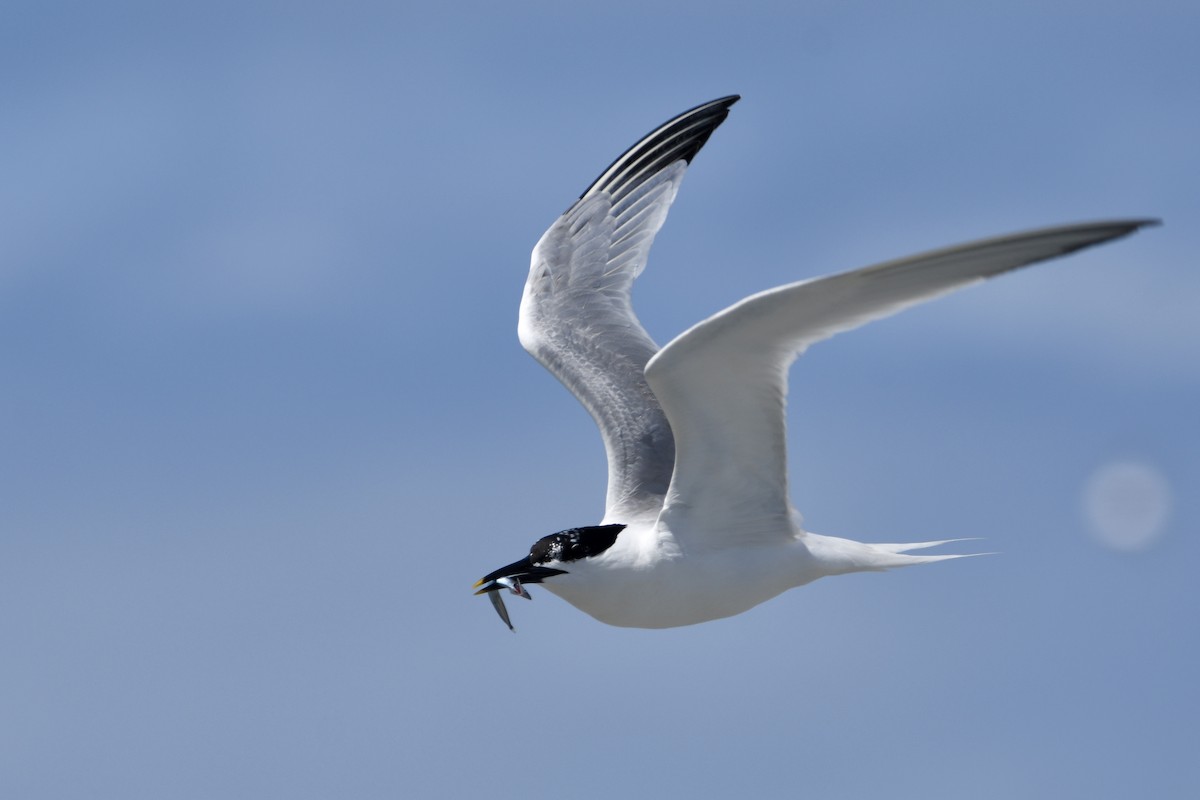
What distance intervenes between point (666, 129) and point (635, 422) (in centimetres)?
352

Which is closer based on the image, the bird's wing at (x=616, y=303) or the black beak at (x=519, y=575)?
the black beak at (x=519, y=575)

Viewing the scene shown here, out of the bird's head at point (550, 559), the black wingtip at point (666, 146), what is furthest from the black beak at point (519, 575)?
the black wingtip at point (666, 146)

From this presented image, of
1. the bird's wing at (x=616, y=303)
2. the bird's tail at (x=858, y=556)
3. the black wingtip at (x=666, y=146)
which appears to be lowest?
the bird's tail at (x=858, y=556)

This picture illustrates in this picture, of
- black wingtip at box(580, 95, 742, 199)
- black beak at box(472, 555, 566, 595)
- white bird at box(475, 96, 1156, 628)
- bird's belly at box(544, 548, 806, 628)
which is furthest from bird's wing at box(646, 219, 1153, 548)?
black wingtip at box(580, 95, 742, 199)

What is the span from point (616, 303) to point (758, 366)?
472 cm

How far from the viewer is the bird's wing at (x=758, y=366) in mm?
7531

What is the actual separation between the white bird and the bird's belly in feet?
0.03

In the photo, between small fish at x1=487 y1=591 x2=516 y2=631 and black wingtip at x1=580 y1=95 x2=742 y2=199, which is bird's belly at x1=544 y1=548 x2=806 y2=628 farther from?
black wingtip at x1=580 y1=95 x2=742 y2=199

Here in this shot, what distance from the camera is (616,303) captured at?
13555mm

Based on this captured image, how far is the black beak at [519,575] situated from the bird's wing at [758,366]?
850mm

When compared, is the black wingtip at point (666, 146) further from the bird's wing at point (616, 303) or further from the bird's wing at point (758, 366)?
the bird's wing at point (758, 366)

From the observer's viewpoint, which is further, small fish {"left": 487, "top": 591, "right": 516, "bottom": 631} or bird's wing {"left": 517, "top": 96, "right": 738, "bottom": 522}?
bird's wing {"left": 517, "top": 96, "right": 738, "bottom": 522}

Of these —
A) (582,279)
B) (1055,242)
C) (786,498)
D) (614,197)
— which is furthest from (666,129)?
(1055,242)

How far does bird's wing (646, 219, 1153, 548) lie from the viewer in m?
7.53
